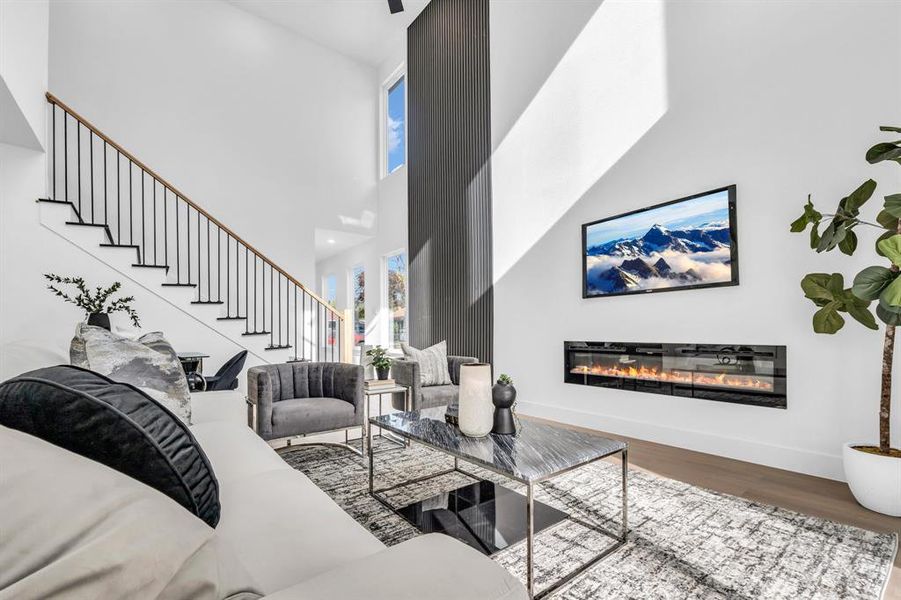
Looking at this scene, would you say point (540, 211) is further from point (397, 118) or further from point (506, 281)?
point (397, 118)

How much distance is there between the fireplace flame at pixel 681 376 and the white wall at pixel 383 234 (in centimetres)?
404

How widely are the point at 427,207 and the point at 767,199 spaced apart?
14.5 feet

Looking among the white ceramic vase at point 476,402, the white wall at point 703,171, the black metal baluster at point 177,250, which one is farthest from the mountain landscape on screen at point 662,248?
the black metal baluster at point 177,250

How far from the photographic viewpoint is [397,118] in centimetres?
783

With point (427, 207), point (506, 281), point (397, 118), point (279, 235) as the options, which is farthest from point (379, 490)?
point (397, 118)

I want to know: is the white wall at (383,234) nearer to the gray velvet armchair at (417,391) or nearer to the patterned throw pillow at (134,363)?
the gray velvet armchair at (417,391)

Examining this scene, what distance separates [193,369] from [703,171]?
4880 mm

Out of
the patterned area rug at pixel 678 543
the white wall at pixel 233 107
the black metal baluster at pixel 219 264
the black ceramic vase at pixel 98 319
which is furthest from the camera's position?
the black metal baluster at pixel 219 264

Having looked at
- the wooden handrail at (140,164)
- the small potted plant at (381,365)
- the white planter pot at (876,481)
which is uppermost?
the wooden handrail at (140,164)

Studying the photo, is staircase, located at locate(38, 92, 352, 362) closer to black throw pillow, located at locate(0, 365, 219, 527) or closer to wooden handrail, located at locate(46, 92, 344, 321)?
Result: wooden handrail, located at locate(46, 92, 344, 321)

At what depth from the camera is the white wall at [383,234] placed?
24.0ft

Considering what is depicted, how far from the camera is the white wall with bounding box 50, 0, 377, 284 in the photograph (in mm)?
5574

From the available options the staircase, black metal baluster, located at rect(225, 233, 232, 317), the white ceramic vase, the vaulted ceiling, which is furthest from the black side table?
the vaulted ceiling

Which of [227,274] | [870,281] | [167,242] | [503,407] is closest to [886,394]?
[870,281]
